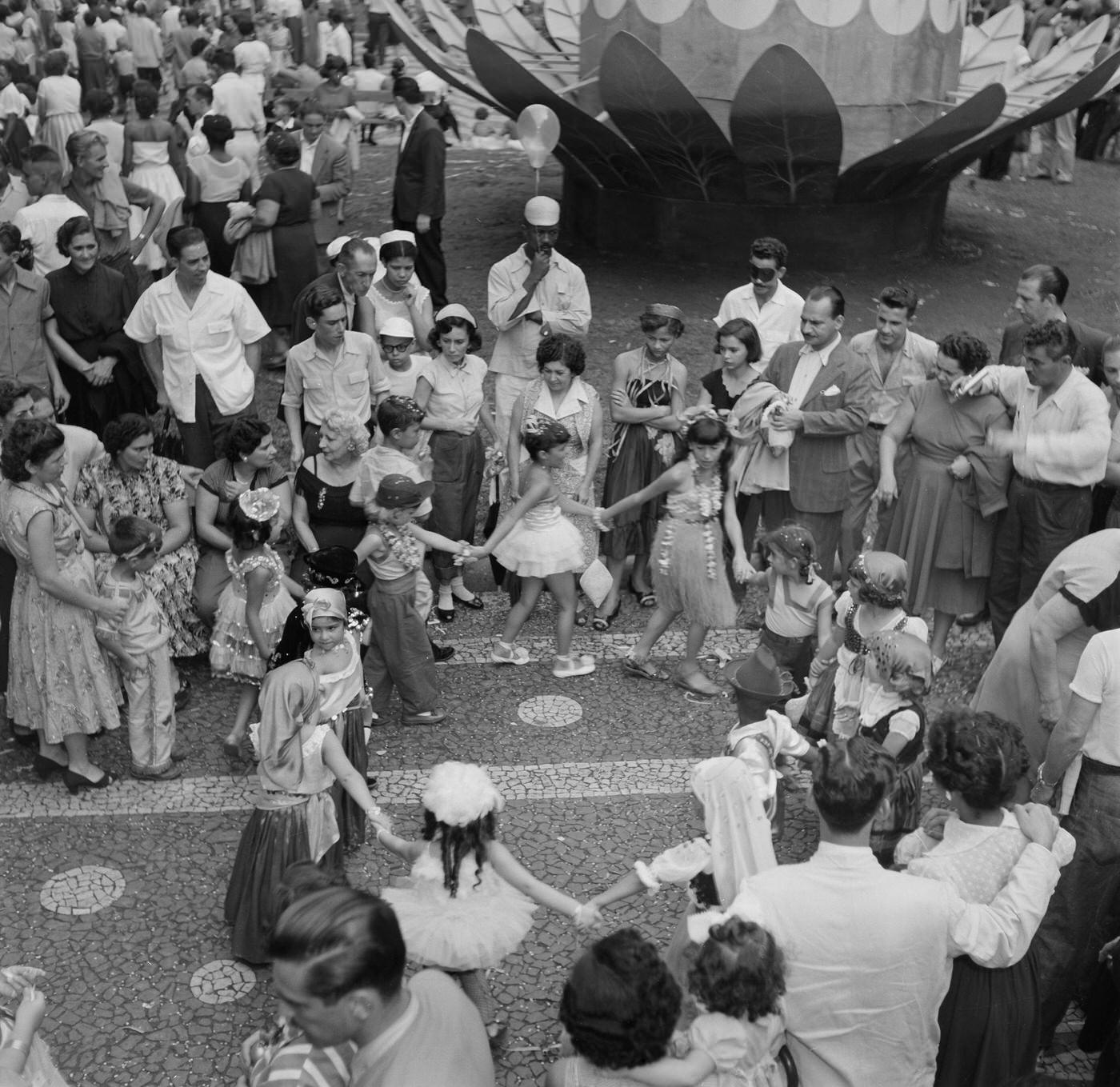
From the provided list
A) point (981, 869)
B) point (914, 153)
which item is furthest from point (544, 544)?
point (914, 153)

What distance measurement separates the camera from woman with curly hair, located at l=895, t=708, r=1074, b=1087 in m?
3.43

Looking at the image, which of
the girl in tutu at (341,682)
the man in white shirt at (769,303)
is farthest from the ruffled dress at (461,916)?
the man in white shirt at (769,303)

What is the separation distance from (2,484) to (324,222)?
802cm

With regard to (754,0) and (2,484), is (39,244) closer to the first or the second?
(2,484)

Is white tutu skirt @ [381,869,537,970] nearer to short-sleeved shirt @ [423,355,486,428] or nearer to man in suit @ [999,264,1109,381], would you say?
A: short-sleeved shirt @ [423,355,486,428]

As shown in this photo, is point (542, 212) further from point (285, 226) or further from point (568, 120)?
point (568, 120)

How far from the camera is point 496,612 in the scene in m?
6.94

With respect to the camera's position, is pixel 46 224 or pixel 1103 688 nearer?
pixel 1103 688

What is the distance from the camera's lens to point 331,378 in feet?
22.0

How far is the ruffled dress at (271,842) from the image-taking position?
438cm

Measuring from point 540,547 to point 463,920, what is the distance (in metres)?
2.60

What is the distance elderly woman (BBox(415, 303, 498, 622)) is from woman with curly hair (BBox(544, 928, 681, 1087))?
388cm

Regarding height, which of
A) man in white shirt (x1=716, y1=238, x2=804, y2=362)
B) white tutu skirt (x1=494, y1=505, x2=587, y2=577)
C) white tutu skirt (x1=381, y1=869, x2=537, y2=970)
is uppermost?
man in white shirt (x1=716, y1=238, x2=804, y2=362)

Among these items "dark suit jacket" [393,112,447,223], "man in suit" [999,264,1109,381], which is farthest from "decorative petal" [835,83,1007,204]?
"man in suit" [999,264,1109,381]
